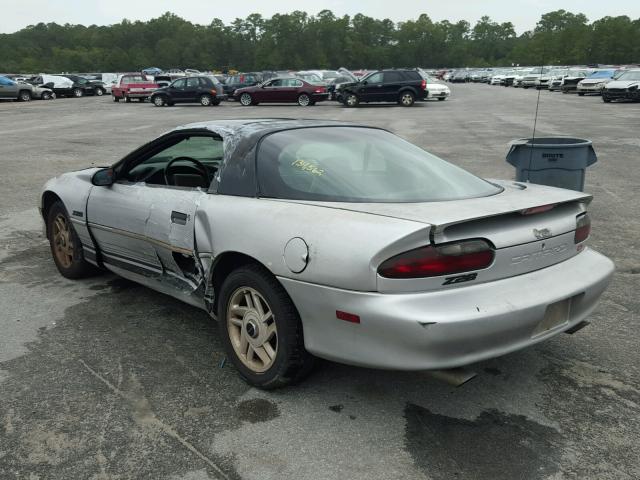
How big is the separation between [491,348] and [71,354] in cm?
249

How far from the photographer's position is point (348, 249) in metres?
2.70

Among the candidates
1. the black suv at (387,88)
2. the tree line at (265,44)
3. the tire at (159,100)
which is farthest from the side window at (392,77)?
the tree line at (265,44)

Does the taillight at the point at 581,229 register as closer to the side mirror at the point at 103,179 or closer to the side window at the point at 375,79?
the side mirror at the point at 103,179

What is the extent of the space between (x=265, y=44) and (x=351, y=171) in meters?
157

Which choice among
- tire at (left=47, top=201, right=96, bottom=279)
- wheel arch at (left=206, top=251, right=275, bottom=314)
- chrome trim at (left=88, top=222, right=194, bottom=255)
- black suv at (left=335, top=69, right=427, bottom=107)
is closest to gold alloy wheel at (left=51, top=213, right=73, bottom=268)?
tire at (left=47, top=201, right=96, bottom=279)

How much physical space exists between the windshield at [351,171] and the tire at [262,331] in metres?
0.50

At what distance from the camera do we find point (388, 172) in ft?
11.4

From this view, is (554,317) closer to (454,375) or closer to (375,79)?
(454,375)

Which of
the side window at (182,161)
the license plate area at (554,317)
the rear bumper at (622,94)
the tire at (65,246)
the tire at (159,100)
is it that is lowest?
the tire at (159,100)

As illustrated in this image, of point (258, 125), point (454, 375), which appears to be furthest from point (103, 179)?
point (454, 375)

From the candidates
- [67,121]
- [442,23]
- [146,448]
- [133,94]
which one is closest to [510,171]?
[146,448]

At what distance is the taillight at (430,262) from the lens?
8.61 feet

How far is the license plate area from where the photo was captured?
2.86m

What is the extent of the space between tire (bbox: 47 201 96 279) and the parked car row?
636 centimetres
